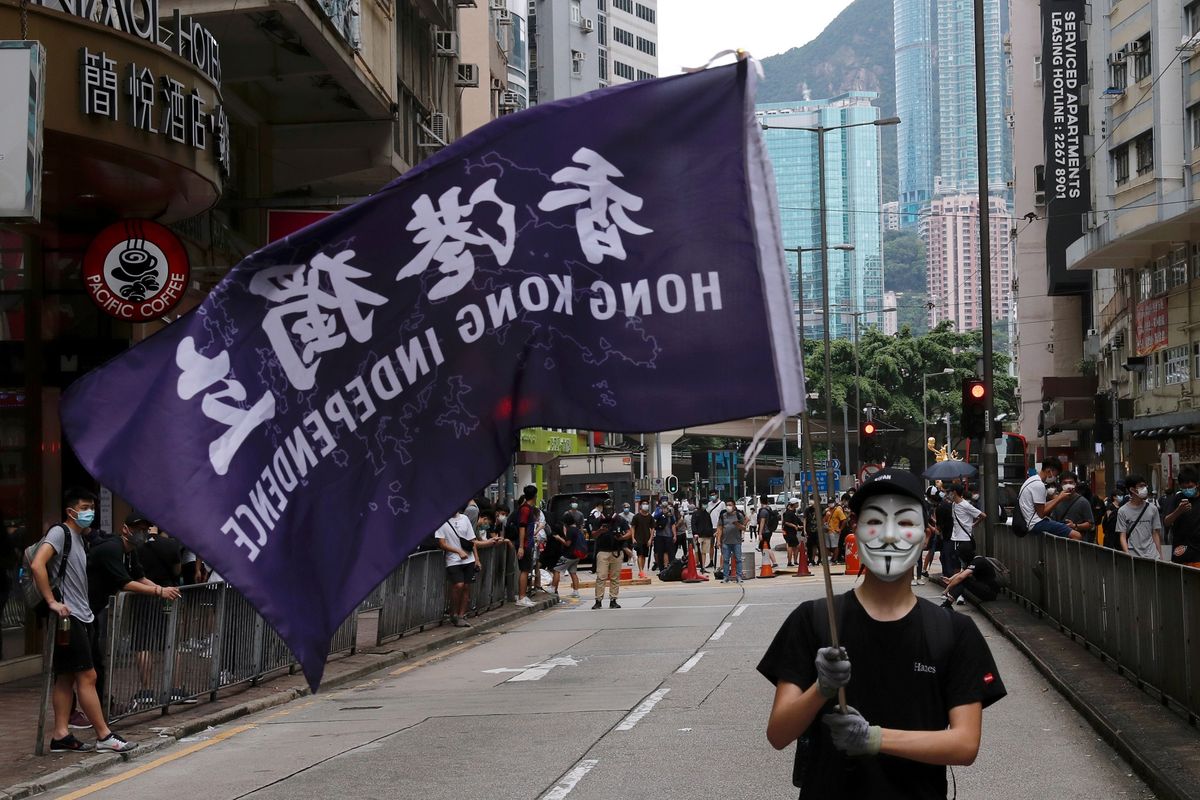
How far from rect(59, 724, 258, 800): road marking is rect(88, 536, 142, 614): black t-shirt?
1.22m

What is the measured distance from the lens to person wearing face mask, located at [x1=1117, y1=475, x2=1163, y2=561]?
18.6 meters

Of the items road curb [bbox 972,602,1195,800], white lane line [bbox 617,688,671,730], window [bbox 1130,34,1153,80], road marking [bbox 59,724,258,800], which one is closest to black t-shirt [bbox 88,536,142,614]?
road marking [bbox 59,724,258,800]

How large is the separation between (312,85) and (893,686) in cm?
2211

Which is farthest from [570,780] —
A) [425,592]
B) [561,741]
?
[425,592]

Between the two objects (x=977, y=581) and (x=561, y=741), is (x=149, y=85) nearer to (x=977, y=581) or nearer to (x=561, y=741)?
(x=561, y=741)

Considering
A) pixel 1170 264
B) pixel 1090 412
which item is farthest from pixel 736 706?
pixel 1090 412

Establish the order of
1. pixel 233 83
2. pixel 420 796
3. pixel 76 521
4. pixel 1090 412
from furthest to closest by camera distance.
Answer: pixel 1090 412 < pixel 233 83 < pixel 76 521 < pixel 420 796

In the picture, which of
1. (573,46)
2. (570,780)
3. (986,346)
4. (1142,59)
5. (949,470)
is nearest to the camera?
(570,780)

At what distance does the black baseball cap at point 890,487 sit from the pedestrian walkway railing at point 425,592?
14777 mm

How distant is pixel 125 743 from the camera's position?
11977 millimetres

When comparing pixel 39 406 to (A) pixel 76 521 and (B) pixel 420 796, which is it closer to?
(A) pixel 76 521

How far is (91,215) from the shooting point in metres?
19.0

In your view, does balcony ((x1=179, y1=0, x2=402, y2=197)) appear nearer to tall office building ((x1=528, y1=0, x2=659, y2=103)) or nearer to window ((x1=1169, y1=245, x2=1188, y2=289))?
window ((x1=1169, y1=245, x2=1188, y2=289))

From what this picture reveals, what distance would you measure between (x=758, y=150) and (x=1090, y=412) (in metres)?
60.2
